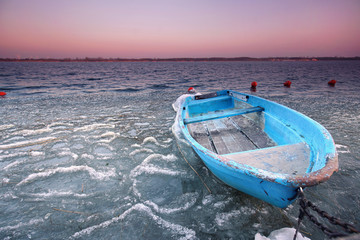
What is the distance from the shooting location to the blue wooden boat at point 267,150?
74.7 inches

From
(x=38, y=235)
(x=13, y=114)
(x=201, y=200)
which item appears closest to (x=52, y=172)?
(x=38, y=235)

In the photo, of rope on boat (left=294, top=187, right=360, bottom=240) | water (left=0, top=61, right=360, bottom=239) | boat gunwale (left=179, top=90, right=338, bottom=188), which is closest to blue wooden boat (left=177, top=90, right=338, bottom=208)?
boat gunwale (left=179, top=90, right=338, bottom=188)

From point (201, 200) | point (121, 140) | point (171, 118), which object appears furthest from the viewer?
point (171, 118)

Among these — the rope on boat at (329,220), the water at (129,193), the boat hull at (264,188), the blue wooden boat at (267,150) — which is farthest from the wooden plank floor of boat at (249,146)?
the rope on boat at (329,220)

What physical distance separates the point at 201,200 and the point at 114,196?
161cm

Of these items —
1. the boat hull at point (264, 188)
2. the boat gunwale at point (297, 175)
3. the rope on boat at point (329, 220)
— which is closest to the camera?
the rope on boat at point (329, 220)

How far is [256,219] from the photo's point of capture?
2.61 meters

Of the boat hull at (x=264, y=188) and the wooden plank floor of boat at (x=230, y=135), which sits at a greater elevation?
the boat hull at (x=264, y=188)

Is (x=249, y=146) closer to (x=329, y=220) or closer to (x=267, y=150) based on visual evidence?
(x=267, y=150)

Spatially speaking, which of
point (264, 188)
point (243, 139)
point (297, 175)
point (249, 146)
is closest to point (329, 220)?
point (297, 175)

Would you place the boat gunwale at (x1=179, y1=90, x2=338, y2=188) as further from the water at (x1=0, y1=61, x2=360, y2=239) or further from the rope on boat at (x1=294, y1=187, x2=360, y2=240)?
the water at (x1=0, y1=61, x2=360, y2=239)

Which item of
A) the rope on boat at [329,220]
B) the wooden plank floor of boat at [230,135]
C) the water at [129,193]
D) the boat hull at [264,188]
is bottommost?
the water at [129,193]

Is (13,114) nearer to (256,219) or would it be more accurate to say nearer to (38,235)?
(38,235)

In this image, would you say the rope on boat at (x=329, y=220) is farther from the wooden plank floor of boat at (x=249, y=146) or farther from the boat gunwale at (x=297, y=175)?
the wooden plank floor of boat at (x=249, y=146)
